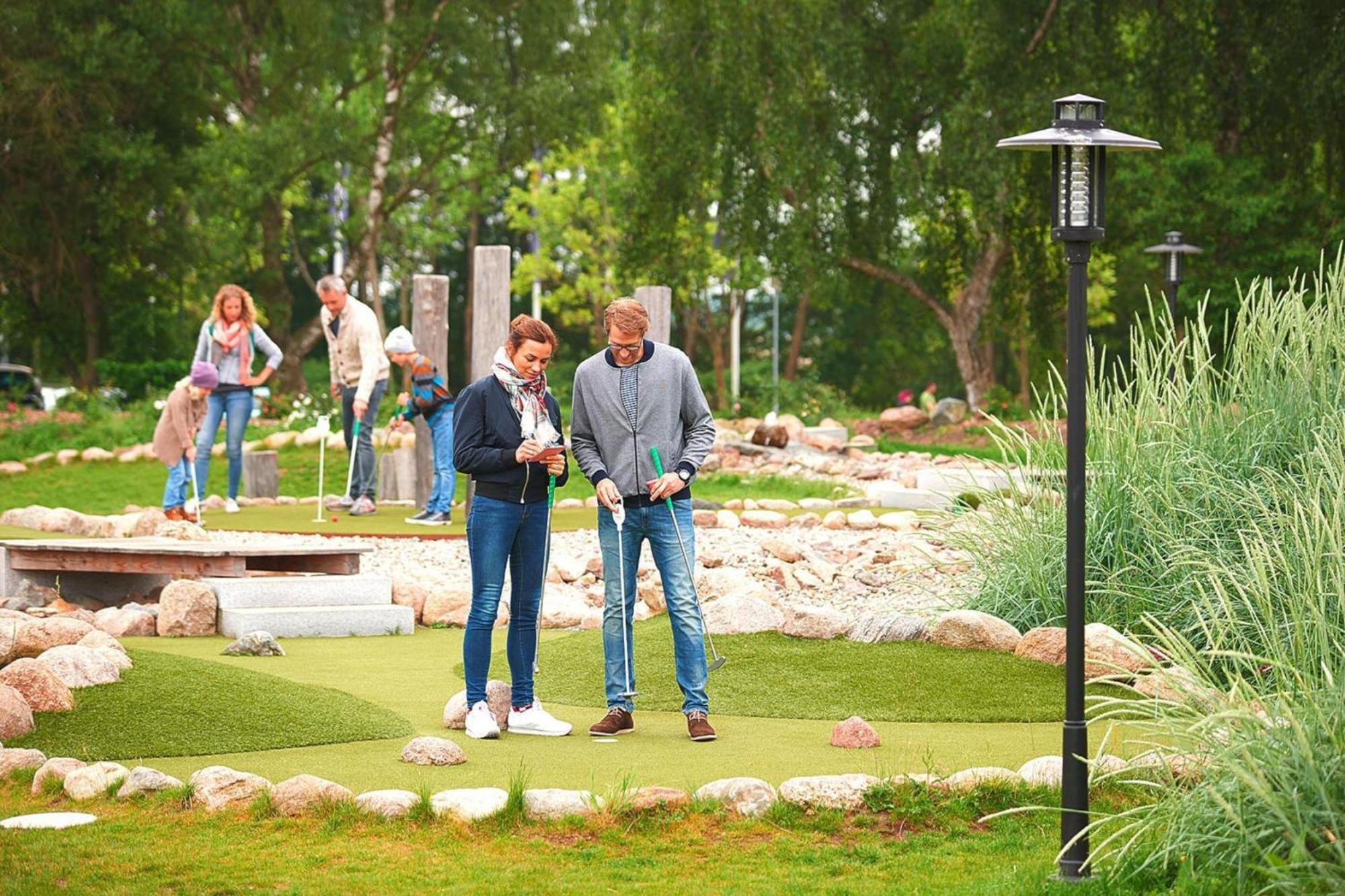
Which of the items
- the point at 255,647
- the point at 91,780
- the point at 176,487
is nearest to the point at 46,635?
the point at 255,647

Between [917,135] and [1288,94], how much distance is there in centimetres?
533

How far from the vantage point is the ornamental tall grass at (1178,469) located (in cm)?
692

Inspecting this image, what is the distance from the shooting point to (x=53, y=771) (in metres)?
5.13

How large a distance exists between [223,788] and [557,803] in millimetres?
973

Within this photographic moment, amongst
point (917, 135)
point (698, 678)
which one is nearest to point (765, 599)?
point (698, 678)

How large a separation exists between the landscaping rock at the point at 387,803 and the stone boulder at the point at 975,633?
3087mm

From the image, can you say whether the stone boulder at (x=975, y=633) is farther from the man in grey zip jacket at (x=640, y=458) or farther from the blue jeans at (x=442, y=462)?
the blue jeans at (x=442, y=462)

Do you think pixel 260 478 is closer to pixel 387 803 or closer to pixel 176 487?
pixel 176 487

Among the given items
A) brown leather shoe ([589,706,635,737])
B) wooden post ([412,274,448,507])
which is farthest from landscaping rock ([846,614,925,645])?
wooden post ([412,274,448,507])

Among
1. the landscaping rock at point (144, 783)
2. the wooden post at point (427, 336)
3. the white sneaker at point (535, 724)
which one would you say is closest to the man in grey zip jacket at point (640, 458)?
the white sneaker at point (535, 724)

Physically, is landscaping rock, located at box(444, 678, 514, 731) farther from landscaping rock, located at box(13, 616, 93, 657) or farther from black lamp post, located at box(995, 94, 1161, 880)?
black lamp post, located at box(995, 94, 1161, 880)

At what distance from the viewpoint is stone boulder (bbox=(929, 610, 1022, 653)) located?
23.4 feet

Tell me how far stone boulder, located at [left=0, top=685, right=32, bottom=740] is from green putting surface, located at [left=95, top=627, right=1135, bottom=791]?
436 mm

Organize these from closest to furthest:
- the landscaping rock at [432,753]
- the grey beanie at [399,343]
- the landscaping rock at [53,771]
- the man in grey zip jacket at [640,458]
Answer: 1. the landscaping rock at [53,771]
2. the landscaping rock at [432,753]
3. the man in grey zip jacket at [640,458]
4. the grey beanie at [399,343]
